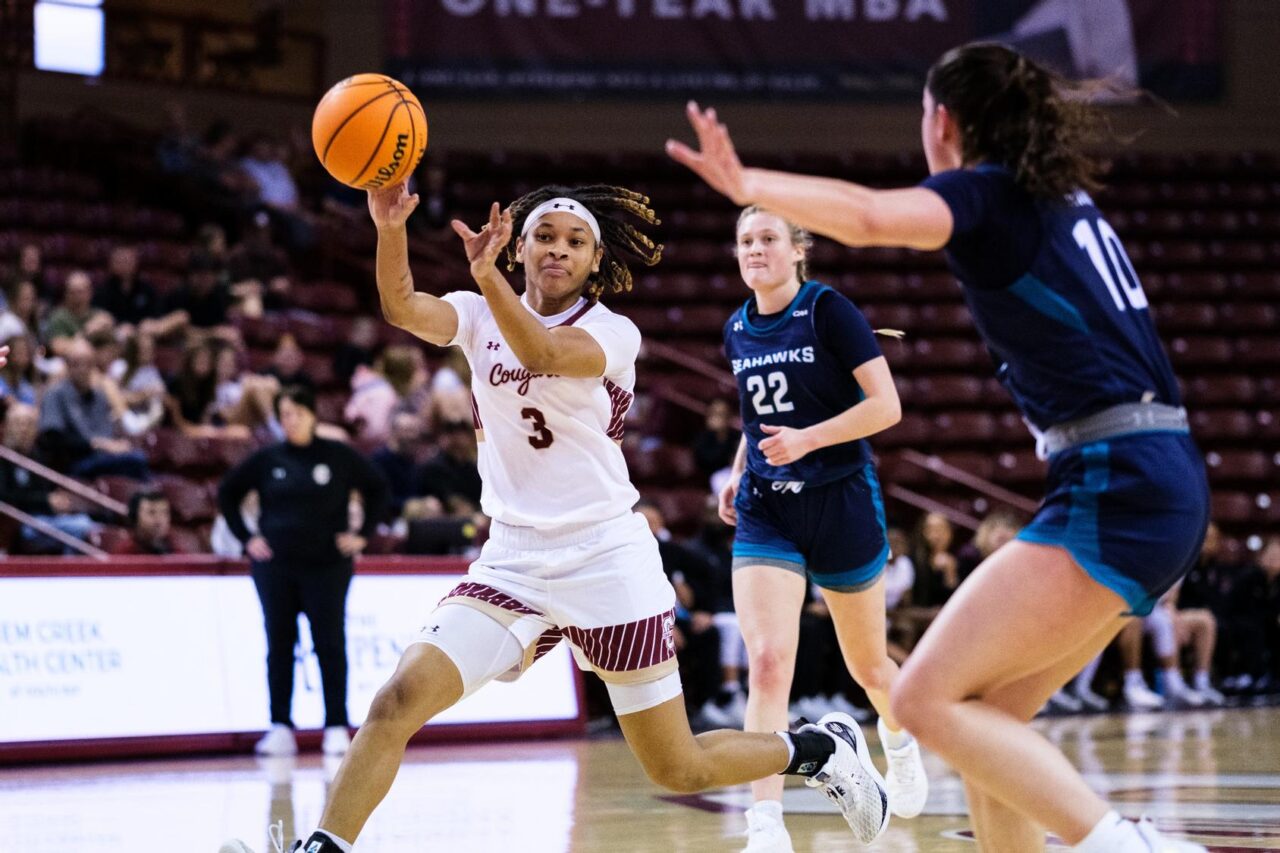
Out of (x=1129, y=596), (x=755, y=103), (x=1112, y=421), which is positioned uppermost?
(x=755, y=103)

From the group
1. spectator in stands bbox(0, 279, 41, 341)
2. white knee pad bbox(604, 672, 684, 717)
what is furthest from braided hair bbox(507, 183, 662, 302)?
spectator in stands bbox(0, 279, 41, 341)

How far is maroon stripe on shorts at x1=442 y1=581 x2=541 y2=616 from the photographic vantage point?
448 cm

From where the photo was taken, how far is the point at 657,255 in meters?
5.12

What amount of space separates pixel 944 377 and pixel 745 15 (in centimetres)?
487

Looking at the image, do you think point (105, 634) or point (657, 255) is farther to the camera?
point (105, 634)

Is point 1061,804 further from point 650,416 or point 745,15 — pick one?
point 745,15

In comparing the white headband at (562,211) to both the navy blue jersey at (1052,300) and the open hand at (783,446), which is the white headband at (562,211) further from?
the navy blue jersey at (1052,300)

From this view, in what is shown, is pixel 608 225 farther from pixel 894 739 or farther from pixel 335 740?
pixel 335 740

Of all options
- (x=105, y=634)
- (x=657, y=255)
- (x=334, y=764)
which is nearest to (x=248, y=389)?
(x=105, y=634)

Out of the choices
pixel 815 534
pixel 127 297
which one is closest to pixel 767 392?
pixel 815 534

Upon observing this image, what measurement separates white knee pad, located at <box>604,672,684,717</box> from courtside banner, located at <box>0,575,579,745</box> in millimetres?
5247

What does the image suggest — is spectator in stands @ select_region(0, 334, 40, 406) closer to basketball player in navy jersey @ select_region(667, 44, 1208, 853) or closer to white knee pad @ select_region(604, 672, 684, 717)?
white knee pad @ select_region(604, 672, 684, 717)

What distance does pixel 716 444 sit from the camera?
13.2 metres

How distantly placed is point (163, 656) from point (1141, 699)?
693 cm
